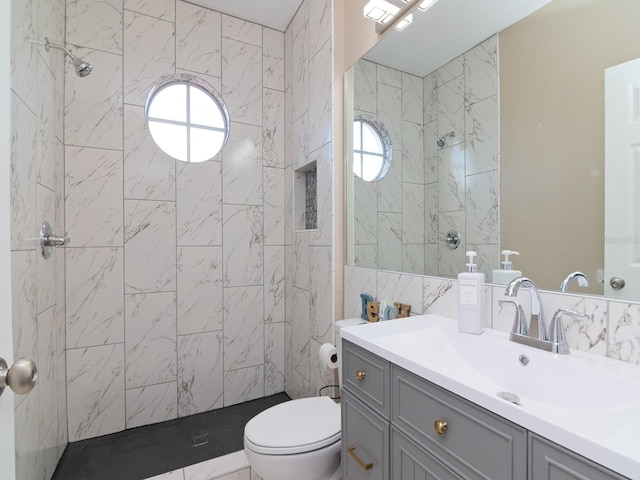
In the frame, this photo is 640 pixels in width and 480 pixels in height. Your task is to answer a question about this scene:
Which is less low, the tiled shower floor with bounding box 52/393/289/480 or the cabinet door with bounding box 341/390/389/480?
the cabinet door with bounding box 341/390/389/480

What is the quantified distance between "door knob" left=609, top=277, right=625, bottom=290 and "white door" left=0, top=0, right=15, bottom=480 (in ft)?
4.43

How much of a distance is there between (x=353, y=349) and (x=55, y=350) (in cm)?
168

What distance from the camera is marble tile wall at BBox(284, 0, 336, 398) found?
2.03 meters

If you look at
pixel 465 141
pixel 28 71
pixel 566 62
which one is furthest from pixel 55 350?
pixel 566 62

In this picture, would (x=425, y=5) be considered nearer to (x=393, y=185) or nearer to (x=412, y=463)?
Result: (x=393, y=185)

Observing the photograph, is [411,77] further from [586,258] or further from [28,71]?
[28,71]

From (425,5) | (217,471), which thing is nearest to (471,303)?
(425,5)

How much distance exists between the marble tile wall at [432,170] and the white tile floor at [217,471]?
4.26ft

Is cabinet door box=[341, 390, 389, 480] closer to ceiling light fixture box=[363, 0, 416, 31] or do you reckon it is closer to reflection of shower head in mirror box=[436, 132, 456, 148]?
reflection of shower head in mirror box=[436, 132, 456, 148]

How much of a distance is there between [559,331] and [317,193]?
155cm

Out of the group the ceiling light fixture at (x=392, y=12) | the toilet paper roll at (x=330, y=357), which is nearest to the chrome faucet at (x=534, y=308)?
the toilet paper roll at (x=330, y=357)

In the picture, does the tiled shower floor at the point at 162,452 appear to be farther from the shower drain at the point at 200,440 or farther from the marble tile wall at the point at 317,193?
the marble tile wall at the point at 317,193

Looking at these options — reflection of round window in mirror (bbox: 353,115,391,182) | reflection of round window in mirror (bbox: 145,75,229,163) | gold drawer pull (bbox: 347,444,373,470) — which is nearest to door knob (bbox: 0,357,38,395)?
gold drawer pull (bbox: 347,444,373,470)

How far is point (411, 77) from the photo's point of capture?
5.20ft
